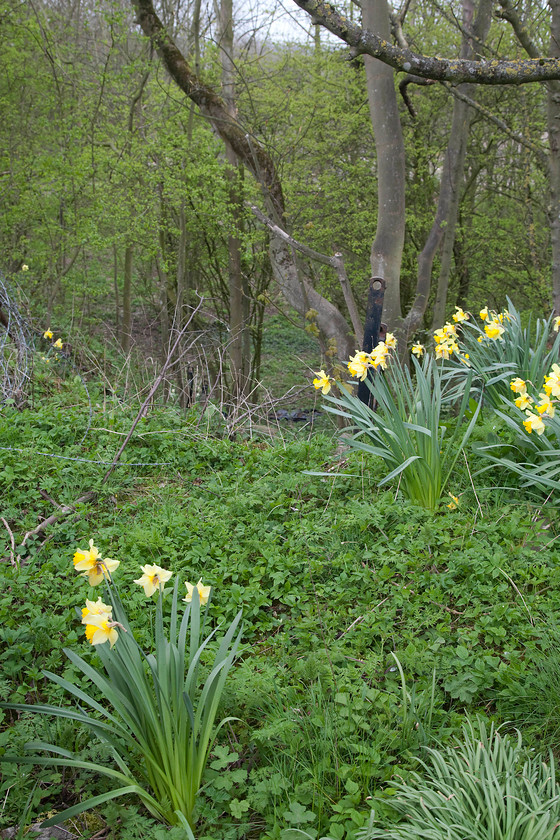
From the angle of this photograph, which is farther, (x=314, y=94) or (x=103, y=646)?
(x=314, y=94)

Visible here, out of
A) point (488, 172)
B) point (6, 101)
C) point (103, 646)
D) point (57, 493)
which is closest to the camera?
point (103, 646)

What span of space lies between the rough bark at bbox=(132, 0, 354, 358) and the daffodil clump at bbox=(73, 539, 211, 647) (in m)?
5.33

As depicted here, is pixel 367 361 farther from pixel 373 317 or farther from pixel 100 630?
pixel 100 630

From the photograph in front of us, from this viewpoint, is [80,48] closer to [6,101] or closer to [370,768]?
[6,101]

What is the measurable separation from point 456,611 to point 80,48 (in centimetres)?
1012

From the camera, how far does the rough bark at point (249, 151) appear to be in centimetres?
702

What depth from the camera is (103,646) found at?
1614 mm

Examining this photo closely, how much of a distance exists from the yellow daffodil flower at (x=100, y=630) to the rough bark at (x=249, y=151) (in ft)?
18.1

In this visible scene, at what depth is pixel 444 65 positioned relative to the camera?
2.88 m

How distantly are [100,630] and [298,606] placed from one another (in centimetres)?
111

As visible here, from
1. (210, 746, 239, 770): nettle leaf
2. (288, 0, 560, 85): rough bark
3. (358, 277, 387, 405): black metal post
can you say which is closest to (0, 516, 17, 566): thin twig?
(210, 746, 239, 770): nettle leaf

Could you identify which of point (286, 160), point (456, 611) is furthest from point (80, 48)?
point (456, 611)

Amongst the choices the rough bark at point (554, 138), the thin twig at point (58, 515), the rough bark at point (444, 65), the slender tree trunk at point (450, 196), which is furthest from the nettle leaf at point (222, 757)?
the slender tree trunk at point (450, 196)

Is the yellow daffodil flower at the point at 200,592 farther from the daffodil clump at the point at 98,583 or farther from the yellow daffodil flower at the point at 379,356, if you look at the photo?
the yellow daffodil flower at the point at 379,356
